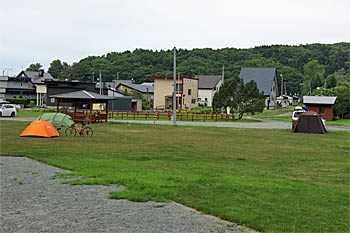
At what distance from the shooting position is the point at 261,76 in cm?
8100

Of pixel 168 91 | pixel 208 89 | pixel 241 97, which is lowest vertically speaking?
pixel 241 97

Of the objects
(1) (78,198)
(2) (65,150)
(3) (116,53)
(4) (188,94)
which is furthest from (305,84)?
(1) (78,198)

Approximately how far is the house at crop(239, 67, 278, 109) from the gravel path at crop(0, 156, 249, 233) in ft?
232

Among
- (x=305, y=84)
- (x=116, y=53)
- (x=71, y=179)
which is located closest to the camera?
(x=71, y=179)

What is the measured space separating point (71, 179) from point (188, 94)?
6288 cm

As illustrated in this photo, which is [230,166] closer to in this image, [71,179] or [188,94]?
Answer: [71,179]

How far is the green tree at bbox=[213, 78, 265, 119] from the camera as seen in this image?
45.5 meters

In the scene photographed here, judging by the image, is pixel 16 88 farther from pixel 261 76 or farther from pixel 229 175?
pixel 229 175

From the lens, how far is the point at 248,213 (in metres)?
6.57

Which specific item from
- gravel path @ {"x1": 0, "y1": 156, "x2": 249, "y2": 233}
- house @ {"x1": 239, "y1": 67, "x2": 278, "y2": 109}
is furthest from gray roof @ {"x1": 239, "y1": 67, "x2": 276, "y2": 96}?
gravel path @ {"x1": 0, "y1": 156, "x2": 249, "y2": 233}

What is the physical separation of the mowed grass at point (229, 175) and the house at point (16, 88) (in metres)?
61.8

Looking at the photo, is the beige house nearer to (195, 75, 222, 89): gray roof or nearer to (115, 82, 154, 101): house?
(115, 82, 154, 101): house

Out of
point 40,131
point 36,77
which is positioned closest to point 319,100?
point 40,131

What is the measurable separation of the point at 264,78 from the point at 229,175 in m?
72.0
